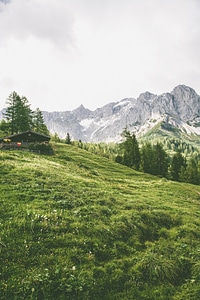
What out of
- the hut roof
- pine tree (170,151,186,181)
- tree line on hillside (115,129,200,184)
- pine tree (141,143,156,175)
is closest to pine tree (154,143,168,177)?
tree line on hillside (115,129,200,184)

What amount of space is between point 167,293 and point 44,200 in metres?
10.0

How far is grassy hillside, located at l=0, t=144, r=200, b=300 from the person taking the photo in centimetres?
987

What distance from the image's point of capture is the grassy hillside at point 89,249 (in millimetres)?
9867

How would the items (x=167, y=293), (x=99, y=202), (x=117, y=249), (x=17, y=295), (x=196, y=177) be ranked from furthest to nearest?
(x=196, y=177) < (x=99, y=202) < (x=117, y=249) < (x=167, y=293) < (x=17, y=295)

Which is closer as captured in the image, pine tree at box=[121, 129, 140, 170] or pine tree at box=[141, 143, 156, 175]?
pine tree at box=[141, 143, 156, 175]

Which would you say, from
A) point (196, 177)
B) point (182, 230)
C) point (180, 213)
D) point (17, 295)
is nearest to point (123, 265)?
point (17, 295)

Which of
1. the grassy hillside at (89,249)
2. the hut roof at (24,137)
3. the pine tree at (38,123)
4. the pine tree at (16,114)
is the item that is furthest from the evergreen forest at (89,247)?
the pine tree at (38,123)

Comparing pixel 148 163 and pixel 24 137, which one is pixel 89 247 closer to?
pixel 24 137

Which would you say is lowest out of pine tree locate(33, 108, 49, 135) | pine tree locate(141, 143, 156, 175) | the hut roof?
pine tree locate(141, 143, 156, 175)

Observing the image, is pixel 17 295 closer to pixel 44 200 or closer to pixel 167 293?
pixel 167 293

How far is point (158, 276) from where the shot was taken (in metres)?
11.5

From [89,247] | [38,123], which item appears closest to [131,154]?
[38,123]

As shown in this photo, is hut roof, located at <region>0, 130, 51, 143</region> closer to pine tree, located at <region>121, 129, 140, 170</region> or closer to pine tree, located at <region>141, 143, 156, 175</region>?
pine tree, located at <region>121, 129, 140, 170</region>

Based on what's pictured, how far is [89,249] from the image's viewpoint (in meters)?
12.4
